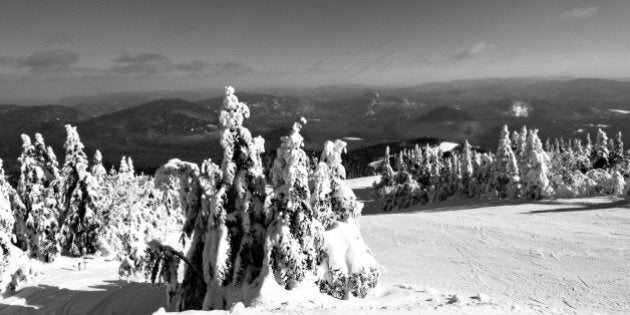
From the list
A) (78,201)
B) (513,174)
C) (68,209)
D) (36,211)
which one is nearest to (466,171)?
(513,174)

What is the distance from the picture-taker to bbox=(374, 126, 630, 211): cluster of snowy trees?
52.9 metres

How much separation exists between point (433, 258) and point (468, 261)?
9.69ft

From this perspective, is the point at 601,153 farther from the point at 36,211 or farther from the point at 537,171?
the point at 36,211

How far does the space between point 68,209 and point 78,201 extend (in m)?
1.11

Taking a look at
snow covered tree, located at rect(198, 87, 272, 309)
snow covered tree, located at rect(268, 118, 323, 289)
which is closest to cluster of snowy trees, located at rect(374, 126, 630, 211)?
snow covered tree, located at rect(268, 118, 323, 289)

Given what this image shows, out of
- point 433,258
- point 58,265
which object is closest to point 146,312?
point 58,265

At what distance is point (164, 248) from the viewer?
53.5ft

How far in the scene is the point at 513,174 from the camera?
5788 centimetres

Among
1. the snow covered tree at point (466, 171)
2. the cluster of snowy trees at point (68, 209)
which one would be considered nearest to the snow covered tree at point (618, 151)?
the snow covered tree at point (466, 171)

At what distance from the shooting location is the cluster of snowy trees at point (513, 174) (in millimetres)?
52906

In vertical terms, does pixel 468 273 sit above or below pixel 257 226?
below

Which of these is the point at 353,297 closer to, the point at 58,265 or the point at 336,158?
the point at 336,158

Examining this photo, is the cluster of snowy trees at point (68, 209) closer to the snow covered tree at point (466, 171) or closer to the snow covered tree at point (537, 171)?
the snow covered tree at point (537, 171)

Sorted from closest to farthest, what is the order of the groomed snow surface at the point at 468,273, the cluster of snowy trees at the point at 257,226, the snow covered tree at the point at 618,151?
the cluster of snowy trees at the point at 257,226 < the groomed snow surface at the point at 468,273 < the snow covered tree at the point at 618,151
